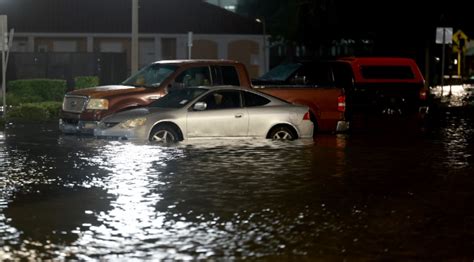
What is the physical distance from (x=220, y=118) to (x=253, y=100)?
2.73 ft

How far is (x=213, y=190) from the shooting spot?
1405 cm

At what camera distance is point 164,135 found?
813 inches

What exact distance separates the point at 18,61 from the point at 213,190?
29754 mm

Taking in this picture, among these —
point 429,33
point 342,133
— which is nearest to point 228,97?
point 342,133

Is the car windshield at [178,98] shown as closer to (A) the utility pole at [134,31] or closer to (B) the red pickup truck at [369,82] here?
(B) the red pickup truck at [369,82]

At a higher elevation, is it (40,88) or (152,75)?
(152,75)

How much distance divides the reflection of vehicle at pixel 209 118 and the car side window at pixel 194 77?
5.31 ft

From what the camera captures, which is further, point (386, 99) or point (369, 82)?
point (386, 99)

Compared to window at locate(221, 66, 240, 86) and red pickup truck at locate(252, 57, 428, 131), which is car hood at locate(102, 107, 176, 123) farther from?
red pickup truck at locate(252, 57, 428, 131)

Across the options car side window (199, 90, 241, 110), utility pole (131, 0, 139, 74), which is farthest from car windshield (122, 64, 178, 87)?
utility pole (131, 0, 139, 74)

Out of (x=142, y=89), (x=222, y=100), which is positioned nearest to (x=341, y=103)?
(x=222, y=100)

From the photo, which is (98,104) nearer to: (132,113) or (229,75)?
(132,113)

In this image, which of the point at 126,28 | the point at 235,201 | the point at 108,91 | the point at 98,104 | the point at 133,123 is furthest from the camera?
the point at 126,28

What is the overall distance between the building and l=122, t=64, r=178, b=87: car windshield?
31653 millimetres
